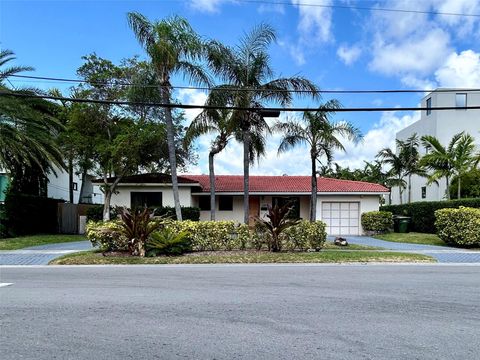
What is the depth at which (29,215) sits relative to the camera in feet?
76.8

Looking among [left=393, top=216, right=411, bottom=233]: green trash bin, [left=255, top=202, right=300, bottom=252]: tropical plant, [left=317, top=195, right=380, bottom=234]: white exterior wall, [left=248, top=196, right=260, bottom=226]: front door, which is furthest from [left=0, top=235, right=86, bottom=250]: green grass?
[left=393, top=216, right=411, bottom=233]: green trash bin

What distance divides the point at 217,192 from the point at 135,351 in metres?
21.4

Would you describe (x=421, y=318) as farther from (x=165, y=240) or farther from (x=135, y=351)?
(x=165, y=240)

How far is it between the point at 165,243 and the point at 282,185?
1446 centimetres

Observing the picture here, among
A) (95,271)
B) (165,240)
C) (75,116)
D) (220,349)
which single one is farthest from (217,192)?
(220,349)

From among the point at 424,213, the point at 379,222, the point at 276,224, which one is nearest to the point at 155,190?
the point at 276,224

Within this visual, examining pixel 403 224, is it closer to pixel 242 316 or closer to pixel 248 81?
pixel 248 81

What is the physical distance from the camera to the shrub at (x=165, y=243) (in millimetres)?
14750

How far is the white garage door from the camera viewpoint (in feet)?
88.6

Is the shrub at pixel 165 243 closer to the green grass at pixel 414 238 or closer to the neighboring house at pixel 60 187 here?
the green grass at pixel 414 238

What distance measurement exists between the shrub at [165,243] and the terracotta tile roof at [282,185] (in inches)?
452

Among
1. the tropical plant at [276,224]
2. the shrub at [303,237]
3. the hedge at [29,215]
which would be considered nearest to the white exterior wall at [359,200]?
the shrub at [303,237]

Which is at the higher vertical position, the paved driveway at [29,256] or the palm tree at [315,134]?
the palm tree at [315,134]

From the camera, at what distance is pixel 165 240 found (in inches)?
581
